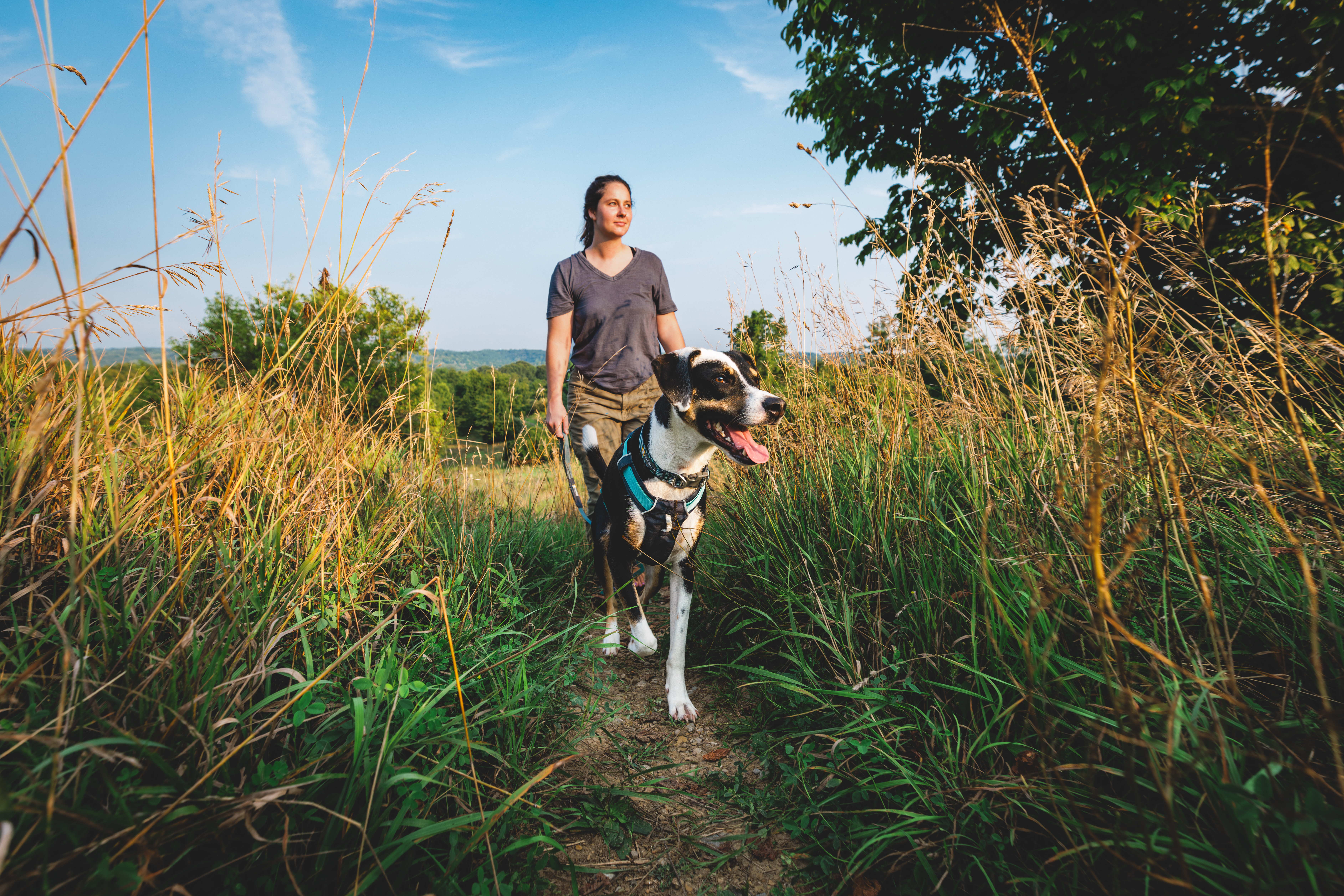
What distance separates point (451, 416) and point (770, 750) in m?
2.59

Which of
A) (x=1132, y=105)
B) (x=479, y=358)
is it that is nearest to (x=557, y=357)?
(x=1132, y=105)

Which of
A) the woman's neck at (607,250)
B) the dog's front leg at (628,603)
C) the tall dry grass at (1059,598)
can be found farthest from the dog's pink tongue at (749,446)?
the woman's neck at (607,250)

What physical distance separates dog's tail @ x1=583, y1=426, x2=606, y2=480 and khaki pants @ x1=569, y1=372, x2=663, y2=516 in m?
0.33

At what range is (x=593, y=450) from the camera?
3.25m

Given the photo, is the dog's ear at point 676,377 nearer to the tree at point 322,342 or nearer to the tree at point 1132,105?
the tree at point 322,342

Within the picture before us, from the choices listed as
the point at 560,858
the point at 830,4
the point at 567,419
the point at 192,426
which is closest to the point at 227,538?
the point at 192,426

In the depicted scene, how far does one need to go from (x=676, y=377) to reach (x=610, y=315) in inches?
44.8

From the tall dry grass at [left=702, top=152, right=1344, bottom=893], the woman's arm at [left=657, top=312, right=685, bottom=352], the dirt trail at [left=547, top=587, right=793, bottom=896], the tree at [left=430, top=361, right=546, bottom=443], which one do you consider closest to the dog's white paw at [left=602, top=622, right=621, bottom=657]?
the dirt trail at [left=547, top=587, right=793, bottom=896]

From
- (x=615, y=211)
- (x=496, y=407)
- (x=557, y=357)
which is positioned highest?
(x=615, y=211)

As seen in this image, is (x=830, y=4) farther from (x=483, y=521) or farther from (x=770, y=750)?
(x=770, y=750)

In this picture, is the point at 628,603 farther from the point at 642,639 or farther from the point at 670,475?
the point at 670,475

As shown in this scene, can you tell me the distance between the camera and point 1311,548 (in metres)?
1.57

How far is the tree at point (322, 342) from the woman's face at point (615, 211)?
142cm

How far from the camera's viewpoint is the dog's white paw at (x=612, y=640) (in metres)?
2.62
